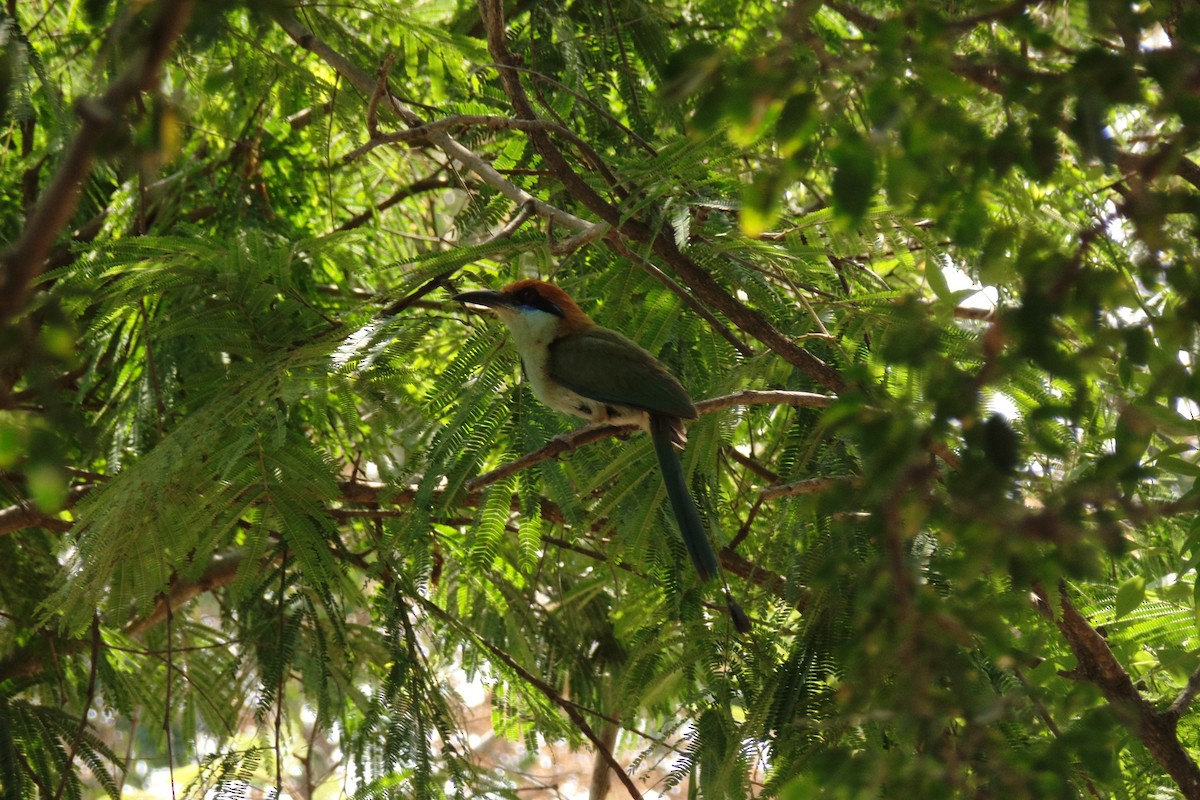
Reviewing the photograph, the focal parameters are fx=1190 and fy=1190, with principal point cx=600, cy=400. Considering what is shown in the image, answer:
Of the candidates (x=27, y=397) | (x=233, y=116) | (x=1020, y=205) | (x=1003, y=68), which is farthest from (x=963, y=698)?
(x=233, y=116)

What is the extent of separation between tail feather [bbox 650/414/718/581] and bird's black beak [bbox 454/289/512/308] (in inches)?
31.3

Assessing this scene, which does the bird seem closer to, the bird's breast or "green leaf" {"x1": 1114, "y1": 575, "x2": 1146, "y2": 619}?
the bird's breast

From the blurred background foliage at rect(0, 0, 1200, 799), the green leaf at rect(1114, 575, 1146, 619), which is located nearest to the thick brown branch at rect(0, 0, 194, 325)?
the blurred background foliage at rect(0, 0, 1200, 799)

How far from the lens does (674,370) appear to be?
491 centimetres

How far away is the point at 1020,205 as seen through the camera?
383 cm

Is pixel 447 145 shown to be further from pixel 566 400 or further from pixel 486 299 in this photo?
pixel 566 400

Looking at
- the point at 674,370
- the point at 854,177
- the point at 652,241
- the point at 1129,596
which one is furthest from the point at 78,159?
the point at 674,370

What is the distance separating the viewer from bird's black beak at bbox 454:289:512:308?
4.57 meters

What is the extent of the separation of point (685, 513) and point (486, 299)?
4.10 ft

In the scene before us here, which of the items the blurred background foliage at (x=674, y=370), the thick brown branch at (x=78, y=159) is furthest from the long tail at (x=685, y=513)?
the thick brown branch at (x=78, y=159)

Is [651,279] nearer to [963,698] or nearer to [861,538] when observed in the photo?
[861,538]

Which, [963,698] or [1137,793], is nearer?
[963,698]

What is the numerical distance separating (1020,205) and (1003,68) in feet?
6.97

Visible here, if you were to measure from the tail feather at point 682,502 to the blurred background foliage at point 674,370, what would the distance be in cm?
15
